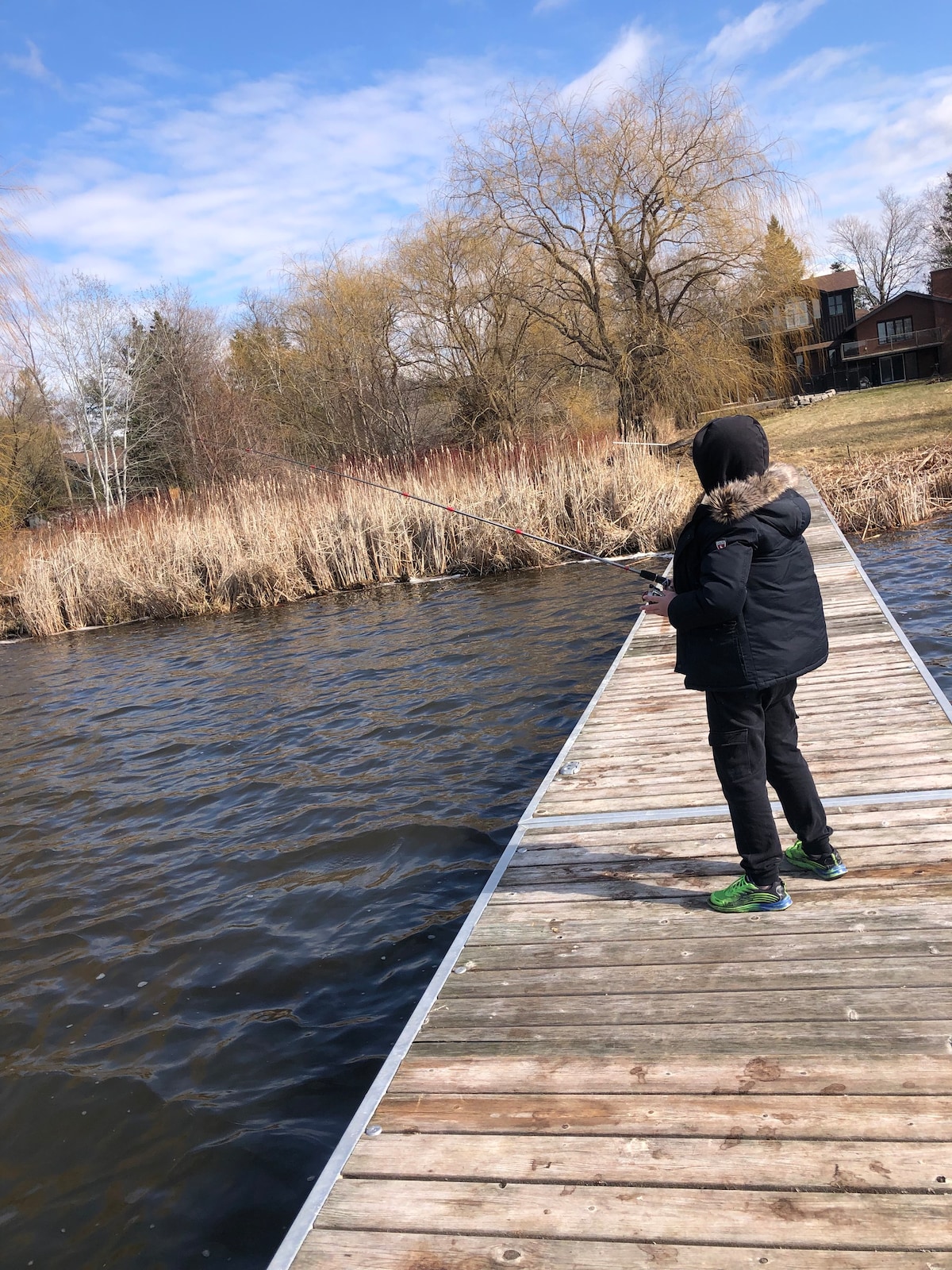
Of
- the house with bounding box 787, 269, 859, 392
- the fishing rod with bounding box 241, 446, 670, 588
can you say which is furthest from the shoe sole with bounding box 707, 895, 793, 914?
the house with bounding box 787, 269, 859, 392

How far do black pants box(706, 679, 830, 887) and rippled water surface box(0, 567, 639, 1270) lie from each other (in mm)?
1615

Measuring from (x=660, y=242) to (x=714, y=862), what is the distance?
2095 centimetres

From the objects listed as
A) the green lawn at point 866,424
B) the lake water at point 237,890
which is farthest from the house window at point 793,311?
the lake water at point 237,890

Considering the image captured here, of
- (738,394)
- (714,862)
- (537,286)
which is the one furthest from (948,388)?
(714,862)

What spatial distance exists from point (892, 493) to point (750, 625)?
35.3 ft

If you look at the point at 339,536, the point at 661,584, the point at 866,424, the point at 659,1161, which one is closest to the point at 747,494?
the point at 661,584

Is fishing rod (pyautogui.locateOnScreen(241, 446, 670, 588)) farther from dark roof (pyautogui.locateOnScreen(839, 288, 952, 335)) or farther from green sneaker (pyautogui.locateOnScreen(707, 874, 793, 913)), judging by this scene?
dark roof (pyautogui.locateOnScreen(839, 288, 952, 335))

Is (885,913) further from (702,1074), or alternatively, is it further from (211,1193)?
(211,1193)

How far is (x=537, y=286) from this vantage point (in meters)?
22.7

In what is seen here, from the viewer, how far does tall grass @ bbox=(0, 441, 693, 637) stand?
13797mm

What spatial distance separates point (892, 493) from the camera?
12.4 m

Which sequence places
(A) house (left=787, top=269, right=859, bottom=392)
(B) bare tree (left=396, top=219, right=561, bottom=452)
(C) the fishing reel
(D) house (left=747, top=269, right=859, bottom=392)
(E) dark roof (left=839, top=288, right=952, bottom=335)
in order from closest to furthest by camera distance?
1. (C) the fishing reel
2. (B) bare tree (left=396, top=219, right=561, bottom=452)
3. (E) dark roof (left=839, top=288, right=952, bottom=335)
4. (D) house (left=747, top=269, right=859, bottom=392)
5. (A) house (left=787, top=269, right=859, bottom=392)

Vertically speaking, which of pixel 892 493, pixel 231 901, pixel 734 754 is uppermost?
pixel 734 754

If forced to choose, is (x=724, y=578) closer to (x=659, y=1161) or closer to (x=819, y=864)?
(x=819, y=864)
